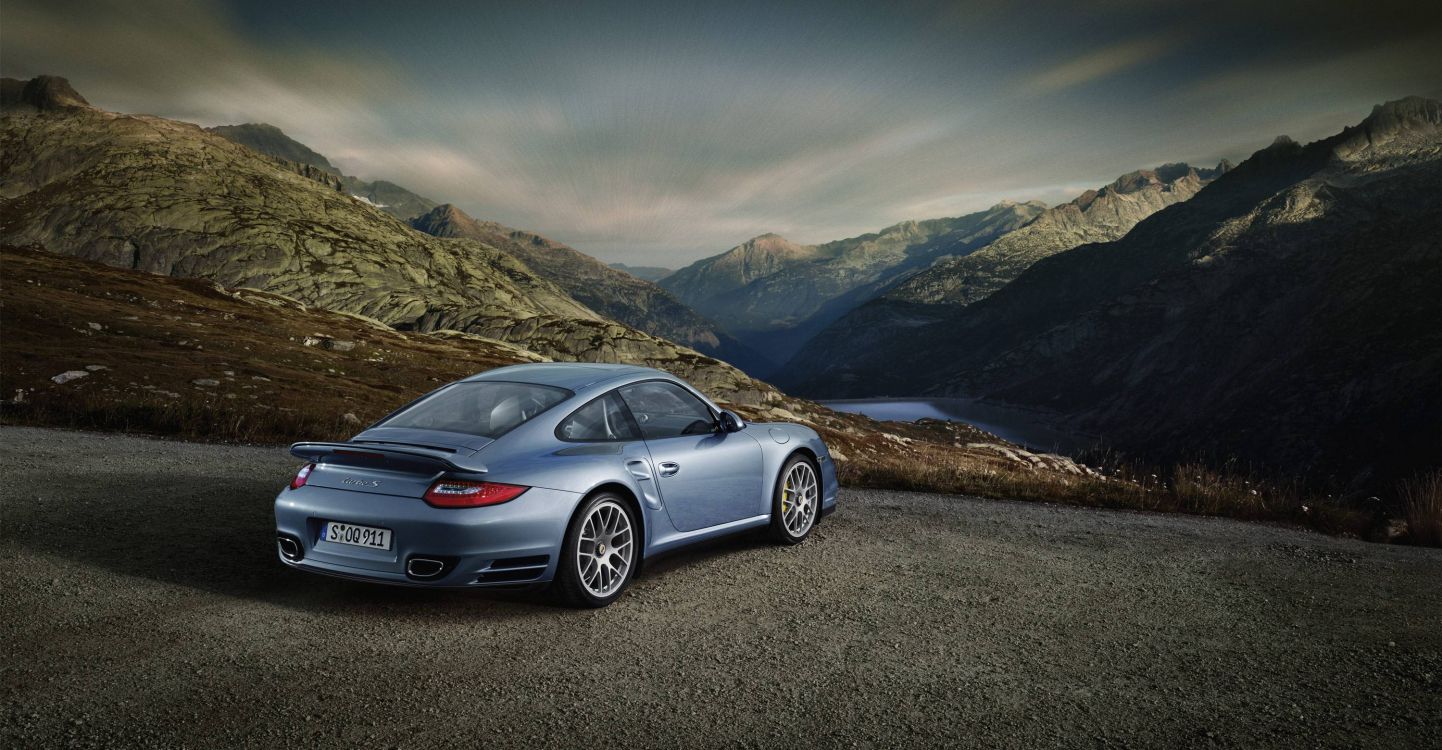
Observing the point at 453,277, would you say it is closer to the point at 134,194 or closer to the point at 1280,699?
the point at 134,194

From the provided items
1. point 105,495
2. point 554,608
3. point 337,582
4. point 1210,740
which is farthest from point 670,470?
point 105,495

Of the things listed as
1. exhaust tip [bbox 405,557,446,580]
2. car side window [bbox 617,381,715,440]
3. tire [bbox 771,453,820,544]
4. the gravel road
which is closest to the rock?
the gravel road

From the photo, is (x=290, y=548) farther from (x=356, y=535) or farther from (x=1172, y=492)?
(x=1172, y=492)

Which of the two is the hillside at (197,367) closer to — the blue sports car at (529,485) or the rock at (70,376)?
the rock at (70,376)

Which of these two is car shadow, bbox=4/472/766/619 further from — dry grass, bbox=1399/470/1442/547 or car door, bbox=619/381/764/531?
dry grass, bbox=1399/470/1442/547

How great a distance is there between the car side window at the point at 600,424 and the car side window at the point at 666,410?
14 centimetres

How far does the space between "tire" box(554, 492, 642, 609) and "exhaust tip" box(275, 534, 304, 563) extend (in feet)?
5.74

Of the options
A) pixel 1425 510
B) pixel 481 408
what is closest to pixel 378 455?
pixel 481 408

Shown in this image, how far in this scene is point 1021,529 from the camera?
28.8 ft

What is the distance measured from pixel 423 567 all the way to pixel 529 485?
2.64ft

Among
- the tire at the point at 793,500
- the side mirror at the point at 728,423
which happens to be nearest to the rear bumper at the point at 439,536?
the side mirror at the point at 728,423

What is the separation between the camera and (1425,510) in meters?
9.27

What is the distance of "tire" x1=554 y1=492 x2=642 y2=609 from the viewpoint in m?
5.29

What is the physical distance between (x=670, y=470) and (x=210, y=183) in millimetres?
188927
